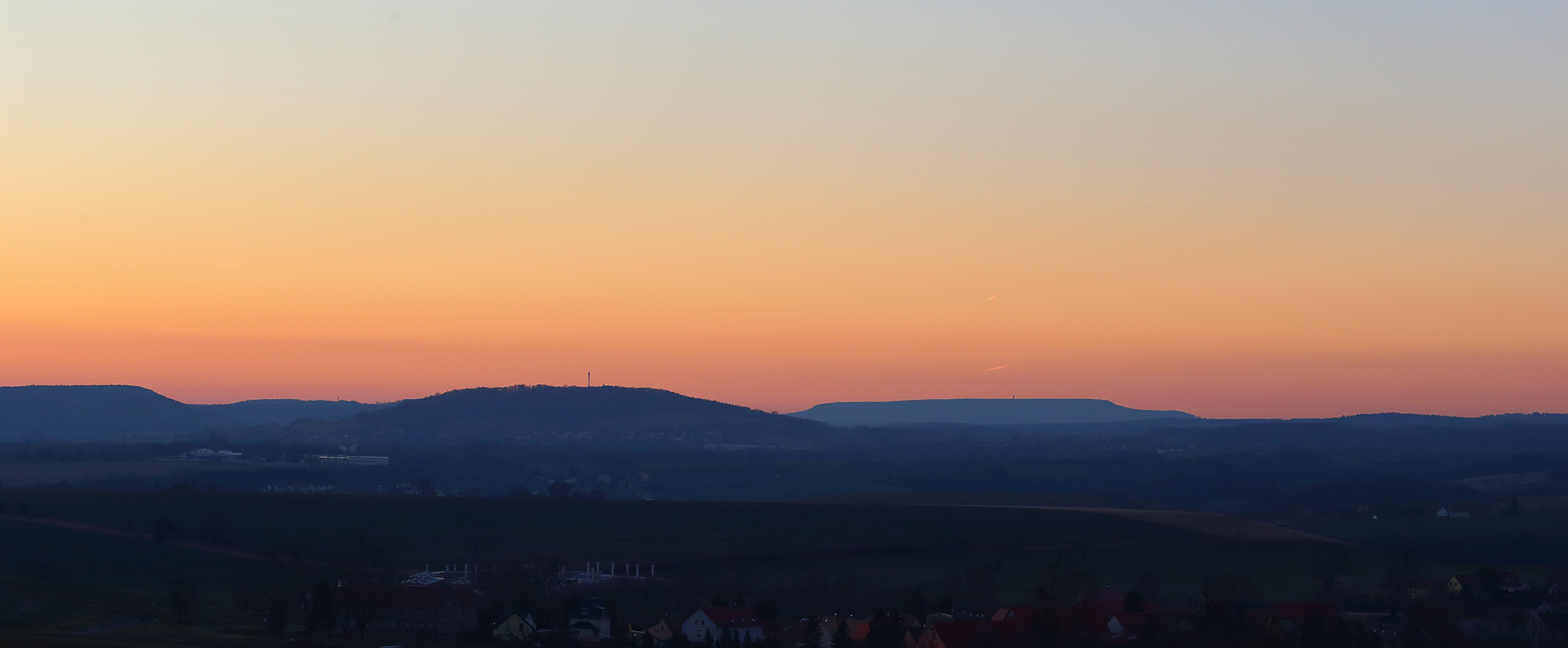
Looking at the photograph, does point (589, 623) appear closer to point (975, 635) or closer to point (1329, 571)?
point (975, 635)

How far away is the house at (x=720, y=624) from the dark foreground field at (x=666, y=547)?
4.84 m

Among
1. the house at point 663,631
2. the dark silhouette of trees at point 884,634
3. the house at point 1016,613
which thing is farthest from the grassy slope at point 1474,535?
the house at point 663,631

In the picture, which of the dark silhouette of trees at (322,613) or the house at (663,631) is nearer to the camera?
the dark silhouette of trees at (322,613)

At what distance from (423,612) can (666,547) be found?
41.8 meters

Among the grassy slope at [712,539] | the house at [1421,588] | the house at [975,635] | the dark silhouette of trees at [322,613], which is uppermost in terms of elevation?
the grassy slope at [712,539]

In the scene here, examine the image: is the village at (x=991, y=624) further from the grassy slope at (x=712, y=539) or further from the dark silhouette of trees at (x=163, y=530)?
the dark silhouette of trees at (x=163, y=530)

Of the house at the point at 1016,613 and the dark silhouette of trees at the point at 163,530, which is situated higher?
the dark silhouette of trees at the point at 163,530

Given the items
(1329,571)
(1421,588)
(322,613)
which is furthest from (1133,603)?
(322,613)

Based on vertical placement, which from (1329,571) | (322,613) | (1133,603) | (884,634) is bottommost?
(884,634)

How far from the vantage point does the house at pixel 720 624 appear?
3182 inches

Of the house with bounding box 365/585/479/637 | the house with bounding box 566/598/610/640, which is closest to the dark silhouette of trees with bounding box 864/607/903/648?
the house with bounding box 566/598/610/640

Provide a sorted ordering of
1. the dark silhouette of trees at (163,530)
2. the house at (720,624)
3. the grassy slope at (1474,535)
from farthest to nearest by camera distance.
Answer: the grassy slope at (1474,535) < the dark silhouette of trees at (163,530) < the house at (720,624)

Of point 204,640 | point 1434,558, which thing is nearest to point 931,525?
point 1434,558

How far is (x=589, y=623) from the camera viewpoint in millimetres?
81750
